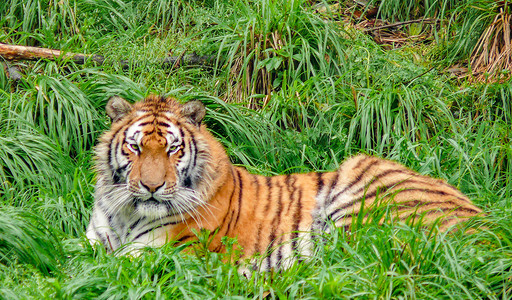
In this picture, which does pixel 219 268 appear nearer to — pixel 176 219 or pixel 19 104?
pixel 176 219

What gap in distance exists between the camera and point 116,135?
13.8 feet


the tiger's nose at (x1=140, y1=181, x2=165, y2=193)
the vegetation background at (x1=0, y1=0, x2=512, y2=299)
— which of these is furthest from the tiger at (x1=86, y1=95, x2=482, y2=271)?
the vegetation background at (x1=0, y1=0, x2=512, y2=299)

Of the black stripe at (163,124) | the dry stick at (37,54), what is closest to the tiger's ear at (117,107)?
the black stripe at (163,124)

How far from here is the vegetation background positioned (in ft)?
10.8

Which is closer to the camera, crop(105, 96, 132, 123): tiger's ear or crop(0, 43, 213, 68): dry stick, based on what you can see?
crop(105, 96, 132, 123): tiger's ear

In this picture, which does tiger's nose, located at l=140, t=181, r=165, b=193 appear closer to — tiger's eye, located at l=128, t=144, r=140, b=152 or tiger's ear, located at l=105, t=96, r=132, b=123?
tiger's eye, located at l=128, t=144, r=140, b=152

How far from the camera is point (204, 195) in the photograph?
13.6 feet

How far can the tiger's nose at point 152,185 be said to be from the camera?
3.95 m

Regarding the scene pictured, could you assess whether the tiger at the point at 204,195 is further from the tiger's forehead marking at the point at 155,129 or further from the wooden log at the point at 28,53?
the wooden log at the point at 28,53

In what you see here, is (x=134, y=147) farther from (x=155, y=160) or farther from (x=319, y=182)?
(x=319, y=182)

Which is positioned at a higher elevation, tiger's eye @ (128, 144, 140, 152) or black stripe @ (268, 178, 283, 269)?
tiger's eye @ (128, 144, 140, 152)

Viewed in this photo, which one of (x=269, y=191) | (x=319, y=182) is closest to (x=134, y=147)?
(x=269, y=191)

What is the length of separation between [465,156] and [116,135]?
261 centimetres

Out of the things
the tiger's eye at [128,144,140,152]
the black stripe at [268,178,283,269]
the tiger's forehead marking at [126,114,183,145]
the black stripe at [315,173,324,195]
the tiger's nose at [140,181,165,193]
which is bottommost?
the black stripe at [268,178,283,269]
